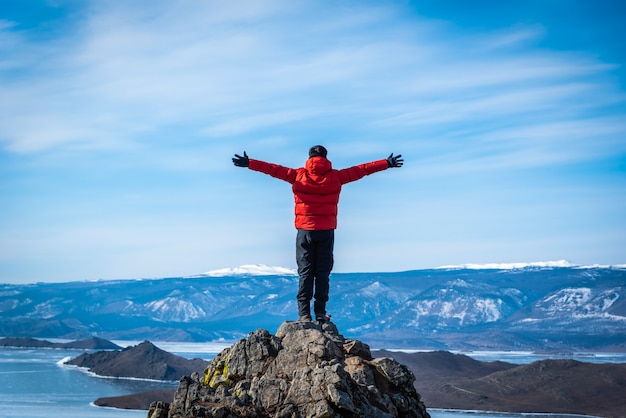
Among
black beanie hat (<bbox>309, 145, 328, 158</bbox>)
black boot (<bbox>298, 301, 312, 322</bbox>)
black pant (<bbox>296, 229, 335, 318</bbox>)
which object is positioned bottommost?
black boot (<bbox>298, 301, 312, 322</bbox>)

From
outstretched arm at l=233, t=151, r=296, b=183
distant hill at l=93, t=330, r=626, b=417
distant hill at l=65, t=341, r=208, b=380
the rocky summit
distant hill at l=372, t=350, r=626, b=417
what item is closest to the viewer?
the rocky summit

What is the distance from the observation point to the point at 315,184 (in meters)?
13.5

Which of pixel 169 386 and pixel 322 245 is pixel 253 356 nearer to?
pixel 322 245

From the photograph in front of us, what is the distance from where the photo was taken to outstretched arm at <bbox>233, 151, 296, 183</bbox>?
1348 centimetres

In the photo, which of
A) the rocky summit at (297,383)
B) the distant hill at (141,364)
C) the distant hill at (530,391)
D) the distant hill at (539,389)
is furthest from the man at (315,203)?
the distant hill at (141,364)

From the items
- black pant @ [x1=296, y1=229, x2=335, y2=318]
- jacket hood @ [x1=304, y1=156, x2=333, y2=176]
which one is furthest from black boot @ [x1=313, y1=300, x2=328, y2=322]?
jacket hood @ [x1=304, y1=156, x2=333, y2=176]

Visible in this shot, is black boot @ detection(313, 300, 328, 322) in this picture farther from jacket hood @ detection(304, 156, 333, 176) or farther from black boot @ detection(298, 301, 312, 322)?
jacket hood @ detection(304, 156, 333, 176)

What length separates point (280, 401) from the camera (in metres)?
11.7

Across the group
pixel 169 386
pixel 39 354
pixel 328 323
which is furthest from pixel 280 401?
pixel 39 354

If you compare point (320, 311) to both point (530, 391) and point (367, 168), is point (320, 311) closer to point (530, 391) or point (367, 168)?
point (367, 168)

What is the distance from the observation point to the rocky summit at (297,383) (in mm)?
11443

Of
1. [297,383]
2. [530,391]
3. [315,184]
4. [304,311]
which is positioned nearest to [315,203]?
[315,184]

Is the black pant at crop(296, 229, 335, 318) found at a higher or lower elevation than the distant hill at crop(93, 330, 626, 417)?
higher

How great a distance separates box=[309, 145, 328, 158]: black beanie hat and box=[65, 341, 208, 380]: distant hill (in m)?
134
